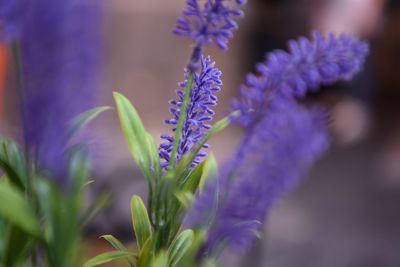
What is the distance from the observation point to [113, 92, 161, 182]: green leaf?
0.64 m

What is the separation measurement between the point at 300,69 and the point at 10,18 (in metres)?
0.22

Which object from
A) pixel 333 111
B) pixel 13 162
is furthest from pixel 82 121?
pixel 333 111

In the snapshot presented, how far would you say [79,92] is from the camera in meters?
0.46

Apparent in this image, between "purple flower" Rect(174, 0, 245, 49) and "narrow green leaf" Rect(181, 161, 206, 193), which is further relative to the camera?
"narrow green leaf" Rect(181, 161, 206, 193)

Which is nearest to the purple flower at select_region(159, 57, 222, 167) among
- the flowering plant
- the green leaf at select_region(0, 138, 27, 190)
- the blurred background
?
the flowering plant

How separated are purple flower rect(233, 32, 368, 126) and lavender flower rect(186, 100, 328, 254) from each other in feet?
0.11

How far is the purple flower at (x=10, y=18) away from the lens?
46cm

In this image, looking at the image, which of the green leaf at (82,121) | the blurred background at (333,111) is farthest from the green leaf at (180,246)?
the blurred background at (333,111)

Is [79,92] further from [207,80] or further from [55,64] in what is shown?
[207,80]

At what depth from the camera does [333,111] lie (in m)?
4.04

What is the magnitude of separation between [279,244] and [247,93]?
3384 mm

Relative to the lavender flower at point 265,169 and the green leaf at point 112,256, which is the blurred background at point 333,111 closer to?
the green leaf at point 112,256

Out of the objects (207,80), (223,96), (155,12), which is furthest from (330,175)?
(207,80)

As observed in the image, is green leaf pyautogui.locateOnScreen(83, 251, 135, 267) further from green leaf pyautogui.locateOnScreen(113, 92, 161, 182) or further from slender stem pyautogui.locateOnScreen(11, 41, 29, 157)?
slender stem pyautogui.locateOnScreen(11, 41, 29, 157)
